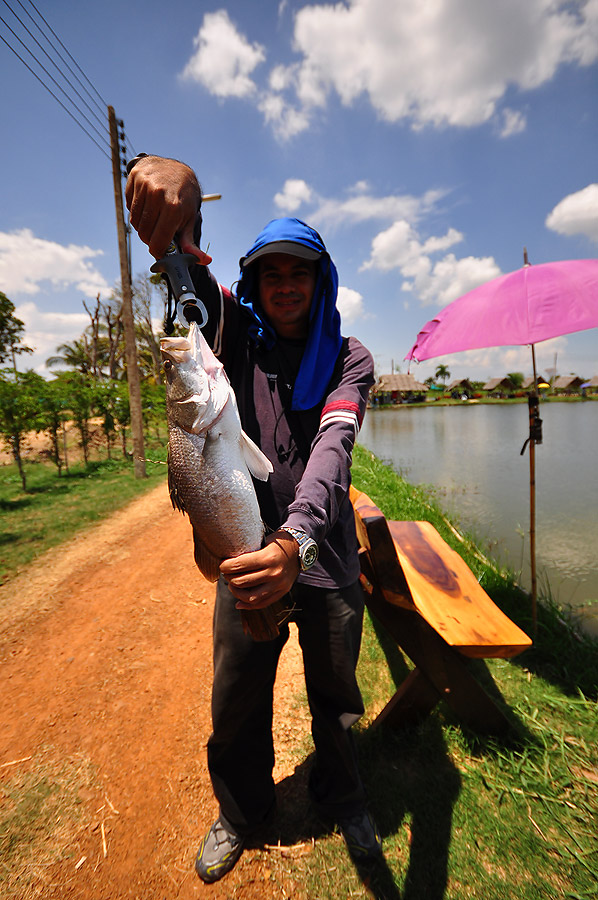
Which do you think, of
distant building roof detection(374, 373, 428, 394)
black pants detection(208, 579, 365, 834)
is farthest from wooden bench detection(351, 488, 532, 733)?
distant building roof detection(374, 373, 428, 394)

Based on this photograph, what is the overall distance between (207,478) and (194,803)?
2245 millimetres

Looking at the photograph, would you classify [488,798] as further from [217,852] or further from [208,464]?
[208,464]

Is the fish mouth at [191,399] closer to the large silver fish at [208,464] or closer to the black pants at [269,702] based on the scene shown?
the large silver fish at [208,464]

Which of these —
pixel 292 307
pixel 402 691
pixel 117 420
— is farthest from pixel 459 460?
pixel 292 307

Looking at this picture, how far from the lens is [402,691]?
99.4 inches

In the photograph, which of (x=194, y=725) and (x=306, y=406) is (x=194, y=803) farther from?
(x=306, y=406)

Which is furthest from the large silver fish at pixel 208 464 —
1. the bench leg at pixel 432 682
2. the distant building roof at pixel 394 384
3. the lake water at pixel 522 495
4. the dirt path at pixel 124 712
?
the distant building roof at pixel 394 384

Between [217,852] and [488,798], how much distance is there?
Answer: 152cm

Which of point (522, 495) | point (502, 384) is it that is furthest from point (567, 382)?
point (522, 495)

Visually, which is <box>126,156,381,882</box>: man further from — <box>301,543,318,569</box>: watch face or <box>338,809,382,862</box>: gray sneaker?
<box>301,543,318,569</box>: watch face

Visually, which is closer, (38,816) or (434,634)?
(38,816)

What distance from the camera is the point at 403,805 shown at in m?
2.19

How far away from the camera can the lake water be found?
5.86m

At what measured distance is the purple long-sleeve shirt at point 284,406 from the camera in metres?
1.76
